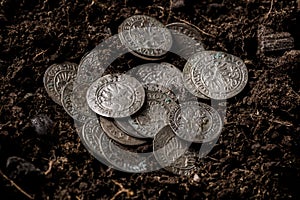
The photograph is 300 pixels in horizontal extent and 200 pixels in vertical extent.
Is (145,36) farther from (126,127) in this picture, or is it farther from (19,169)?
(19,169)

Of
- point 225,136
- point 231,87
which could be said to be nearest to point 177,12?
point 231,87

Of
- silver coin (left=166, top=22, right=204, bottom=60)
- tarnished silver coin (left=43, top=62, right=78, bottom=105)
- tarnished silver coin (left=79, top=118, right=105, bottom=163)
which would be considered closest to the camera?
tarnished silver coin (left=79, top=118, right=105, bottom=163)

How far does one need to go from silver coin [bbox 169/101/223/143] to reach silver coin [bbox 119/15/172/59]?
11.6 inches

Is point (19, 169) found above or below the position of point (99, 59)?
below

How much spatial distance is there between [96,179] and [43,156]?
0.24 m

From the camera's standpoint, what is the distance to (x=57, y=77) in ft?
7.55

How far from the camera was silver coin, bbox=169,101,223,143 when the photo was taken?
7.18ft

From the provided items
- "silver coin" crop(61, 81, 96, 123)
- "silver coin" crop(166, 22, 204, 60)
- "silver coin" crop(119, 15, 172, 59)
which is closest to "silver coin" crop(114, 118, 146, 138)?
"silver coin" crop(61, 81, 96, 123)

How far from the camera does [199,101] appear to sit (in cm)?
232

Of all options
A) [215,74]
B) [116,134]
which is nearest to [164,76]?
[215,74]

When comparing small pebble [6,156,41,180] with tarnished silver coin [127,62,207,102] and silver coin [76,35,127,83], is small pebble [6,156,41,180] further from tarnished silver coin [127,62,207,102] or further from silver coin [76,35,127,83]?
tarnished silver coin [127,62,207,102]

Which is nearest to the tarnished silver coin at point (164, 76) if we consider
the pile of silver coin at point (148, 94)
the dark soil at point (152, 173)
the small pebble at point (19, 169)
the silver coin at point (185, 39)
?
the pile of silver coin at point (148, 94)

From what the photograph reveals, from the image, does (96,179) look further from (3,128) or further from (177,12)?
(177,12)

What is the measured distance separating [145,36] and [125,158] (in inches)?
23.8
